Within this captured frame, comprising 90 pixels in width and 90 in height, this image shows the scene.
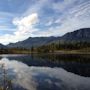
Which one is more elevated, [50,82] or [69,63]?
[50,82]

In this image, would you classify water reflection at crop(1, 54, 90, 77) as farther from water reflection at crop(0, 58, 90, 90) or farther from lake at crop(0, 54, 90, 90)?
water reflection at crop(0, 58, 90, 90)

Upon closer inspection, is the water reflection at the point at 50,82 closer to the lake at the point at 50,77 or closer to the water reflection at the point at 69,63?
the lake at the point at 50,77

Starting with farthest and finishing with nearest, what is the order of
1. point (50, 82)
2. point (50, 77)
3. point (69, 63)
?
point (69, 63) → point (50, 77) → point (50, 82)

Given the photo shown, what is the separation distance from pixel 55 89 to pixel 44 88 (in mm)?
1708

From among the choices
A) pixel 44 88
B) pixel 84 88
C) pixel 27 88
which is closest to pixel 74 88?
pixel 84 88

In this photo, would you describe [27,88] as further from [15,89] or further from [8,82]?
[8,82]

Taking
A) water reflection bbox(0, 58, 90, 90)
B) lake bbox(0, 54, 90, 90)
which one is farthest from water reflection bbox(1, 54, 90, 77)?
Result: water reflection bbox(0, 58, 90, 90)

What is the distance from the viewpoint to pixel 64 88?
91.0 feet

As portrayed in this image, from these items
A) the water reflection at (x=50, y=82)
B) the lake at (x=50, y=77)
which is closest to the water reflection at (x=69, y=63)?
the lake at (x=50, y=77)

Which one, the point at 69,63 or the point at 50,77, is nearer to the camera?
the point at 50,77

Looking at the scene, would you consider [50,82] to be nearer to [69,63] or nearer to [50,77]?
[50,77]

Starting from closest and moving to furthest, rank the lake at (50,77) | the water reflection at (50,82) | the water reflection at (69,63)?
1. the water reflection at (50,82)
2. the lake at (50,77)
3. the water reflection at (69,63)

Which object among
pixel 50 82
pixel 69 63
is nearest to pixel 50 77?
pixel 50 82

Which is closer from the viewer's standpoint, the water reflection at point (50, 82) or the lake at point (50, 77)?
the water reflection at point (50, 82)
